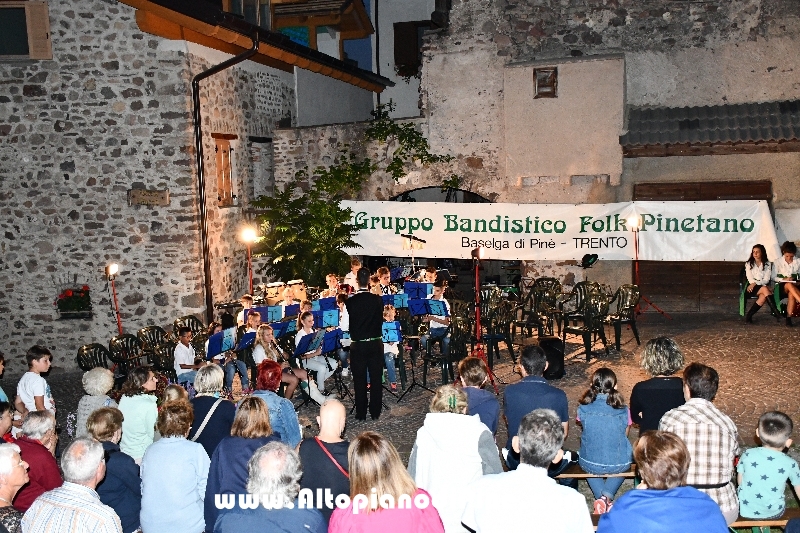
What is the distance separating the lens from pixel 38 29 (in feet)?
42.4

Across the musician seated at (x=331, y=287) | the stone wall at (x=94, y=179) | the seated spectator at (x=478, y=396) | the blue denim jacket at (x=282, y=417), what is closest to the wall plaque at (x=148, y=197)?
the stone wall at (x=94, y=179)

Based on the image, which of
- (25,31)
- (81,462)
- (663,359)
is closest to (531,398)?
(663,359)

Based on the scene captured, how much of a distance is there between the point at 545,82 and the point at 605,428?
34.5 ft

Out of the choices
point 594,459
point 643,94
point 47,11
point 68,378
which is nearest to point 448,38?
point 643,94

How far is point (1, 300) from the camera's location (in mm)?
13602

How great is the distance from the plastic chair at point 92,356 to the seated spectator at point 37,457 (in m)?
5.46

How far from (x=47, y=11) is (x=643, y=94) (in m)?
10.8

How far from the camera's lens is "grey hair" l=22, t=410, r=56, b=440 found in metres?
5.93

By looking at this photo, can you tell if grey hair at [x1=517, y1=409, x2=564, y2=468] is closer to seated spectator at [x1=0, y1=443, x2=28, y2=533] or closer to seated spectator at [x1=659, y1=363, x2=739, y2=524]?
seated spectator at [x1=659, y1=363, x2=739, y2=524]

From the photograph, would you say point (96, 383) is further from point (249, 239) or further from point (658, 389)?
point (249, 239)

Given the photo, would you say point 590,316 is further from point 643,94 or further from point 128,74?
point 128,74

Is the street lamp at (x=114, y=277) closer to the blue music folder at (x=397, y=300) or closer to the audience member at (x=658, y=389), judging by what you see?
the blue music folder at (x=397, y=300)

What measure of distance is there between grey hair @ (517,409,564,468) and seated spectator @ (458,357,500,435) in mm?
1519

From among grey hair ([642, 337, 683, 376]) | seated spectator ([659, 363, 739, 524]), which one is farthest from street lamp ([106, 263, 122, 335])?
seated spectator ([659, 363, 739, 524])
